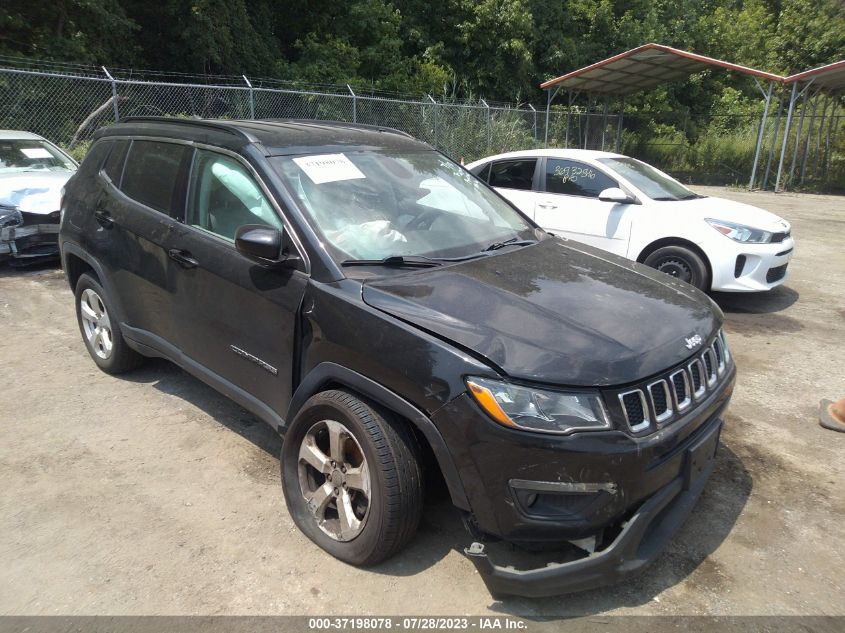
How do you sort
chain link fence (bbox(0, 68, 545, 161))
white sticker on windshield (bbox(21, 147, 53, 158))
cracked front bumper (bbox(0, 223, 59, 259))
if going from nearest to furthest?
1. cracked front bumper (bbox(0, 223, 59, 259))
2. white sticker on windshield (bbox(21, 147, 53, 158))
3. chain link fence (bbox(0, 68, 545, 161))

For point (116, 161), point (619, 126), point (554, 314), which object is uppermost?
point (619, 126)

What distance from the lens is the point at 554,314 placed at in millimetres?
2662

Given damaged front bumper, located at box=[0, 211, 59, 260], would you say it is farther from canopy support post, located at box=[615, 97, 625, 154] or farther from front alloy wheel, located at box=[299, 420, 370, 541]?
canopy support post, located at box=[615, 97, 625, 154]

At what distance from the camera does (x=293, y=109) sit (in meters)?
15.6

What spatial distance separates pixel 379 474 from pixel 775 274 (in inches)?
222

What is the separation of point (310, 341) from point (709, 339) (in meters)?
1.80

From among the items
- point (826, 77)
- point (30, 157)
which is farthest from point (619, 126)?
point (30, 157)

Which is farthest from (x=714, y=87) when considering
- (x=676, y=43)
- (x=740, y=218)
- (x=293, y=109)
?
(x=740, y=218)

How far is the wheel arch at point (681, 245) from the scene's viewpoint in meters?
6.44

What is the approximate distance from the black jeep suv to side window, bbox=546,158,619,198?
11.0 ft

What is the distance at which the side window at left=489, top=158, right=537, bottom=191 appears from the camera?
764cm

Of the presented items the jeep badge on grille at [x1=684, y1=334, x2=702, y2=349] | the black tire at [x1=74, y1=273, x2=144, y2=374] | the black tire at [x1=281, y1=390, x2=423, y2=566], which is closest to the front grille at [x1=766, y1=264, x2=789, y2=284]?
the jeep badge on grille at [x1=684, y1=334, x2=702, y2=349]

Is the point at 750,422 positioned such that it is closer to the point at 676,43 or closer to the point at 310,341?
the point at 310,341

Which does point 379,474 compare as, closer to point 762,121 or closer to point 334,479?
point 334,479
